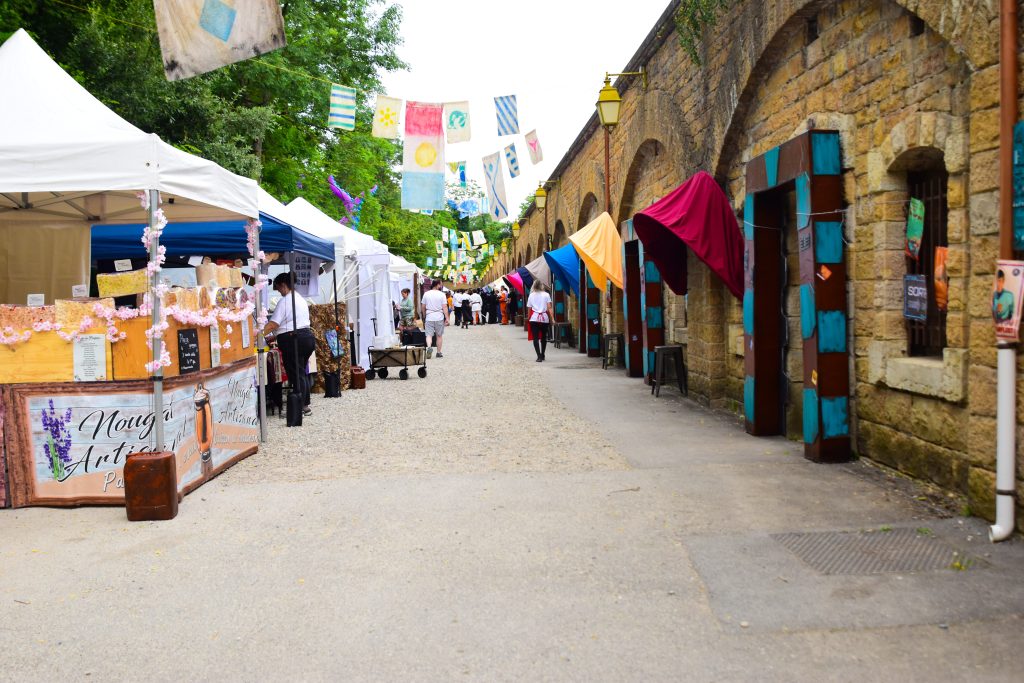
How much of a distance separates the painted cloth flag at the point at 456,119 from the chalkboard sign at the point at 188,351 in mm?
7748

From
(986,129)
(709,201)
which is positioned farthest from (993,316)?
(709,201)

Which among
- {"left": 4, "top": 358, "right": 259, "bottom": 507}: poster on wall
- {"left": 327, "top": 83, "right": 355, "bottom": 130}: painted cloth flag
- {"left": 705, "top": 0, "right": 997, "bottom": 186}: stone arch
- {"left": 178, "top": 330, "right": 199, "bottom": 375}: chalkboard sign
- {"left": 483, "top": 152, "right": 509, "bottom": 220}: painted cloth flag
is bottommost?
{"left": 4, "top": 358, "right": 259, "bottom": 507}: poster on wall

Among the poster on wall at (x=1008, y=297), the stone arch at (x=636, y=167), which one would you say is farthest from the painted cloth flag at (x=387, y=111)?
the poster on wall at (x=1008, y=297)

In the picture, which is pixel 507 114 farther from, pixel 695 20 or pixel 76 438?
pixel 76 438

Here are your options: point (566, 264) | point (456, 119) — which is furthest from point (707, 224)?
point (566, 264)

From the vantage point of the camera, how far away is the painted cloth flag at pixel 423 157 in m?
13.4

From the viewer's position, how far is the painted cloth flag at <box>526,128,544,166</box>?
15.3m

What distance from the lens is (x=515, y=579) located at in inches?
165

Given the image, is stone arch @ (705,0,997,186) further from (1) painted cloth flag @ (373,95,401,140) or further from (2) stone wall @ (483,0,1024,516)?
(1) painted cloth flag @ (373,95,401,140)

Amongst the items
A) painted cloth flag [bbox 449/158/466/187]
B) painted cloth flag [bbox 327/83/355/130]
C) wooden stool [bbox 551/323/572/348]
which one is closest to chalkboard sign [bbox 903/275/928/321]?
painted cloth flag [bbox 327/83/355/130]

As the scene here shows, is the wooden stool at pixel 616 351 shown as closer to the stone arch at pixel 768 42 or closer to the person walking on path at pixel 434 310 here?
the person walking on path at pixel 434 310

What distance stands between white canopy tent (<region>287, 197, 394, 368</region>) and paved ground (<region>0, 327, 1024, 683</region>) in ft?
22.6

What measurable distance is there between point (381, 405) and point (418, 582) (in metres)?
7.08

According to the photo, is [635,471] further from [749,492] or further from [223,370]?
[223,370]
